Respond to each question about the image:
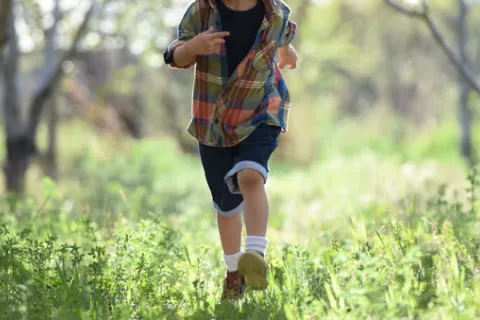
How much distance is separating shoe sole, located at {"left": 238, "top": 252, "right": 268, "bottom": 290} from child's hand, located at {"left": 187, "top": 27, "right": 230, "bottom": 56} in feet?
3.08

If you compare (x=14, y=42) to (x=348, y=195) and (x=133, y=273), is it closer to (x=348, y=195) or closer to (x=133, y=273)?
(x=348, y=195)

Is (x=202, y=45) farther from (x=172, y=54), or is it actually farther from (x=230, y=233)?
(x=230, y=233)

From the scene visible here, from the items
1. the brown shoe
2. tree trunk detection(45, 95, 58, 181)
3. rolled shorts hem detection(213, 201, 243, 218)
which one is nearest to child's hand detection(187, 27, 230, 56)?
rolled shorts hem detection(213, 201, 243, 218)

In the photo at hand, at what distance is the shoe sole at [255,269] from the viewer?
3.11m

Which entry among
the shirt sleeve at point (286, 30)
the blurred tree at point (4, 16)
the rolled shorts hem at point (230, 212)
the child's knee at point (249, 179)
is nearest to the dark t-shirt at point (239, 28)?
the shirt sleeve at point (286, 30)

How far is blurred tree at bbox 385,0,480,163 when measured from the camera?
701cm

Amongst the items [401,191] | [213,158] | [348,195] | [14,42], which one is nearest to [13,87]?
[14,42]

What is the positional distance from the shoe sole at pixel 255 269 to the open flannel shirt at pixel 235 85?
0.63 meters

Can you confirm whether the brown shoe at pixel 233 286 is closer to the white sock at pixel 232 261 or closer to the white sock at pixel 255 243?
the white sock at pixel 232 261

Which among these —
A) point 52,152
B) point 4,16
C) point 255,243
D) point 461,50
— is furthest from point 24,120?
point 461,50

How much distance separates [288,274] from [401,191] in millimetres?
5285

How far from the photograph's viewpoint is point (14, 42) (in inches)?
386

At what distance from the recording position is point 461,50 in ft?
55.4

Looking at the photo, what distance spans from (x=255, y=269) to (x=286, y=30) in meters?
1.26
